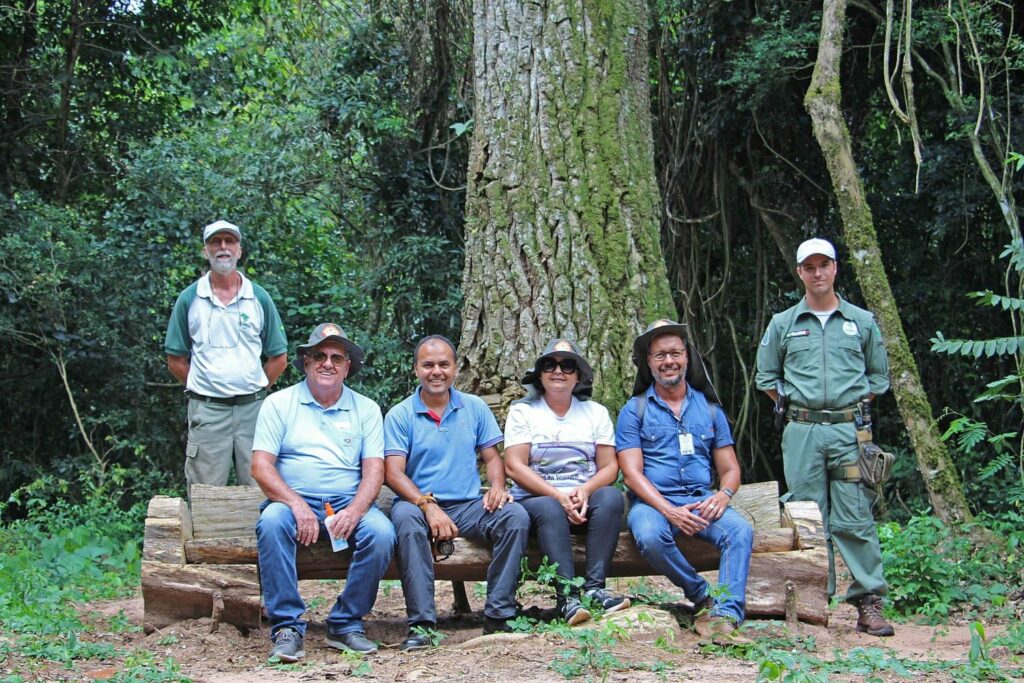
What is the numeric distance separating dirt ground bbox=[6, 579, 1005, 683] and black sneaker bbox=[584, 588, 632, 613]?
183 mm

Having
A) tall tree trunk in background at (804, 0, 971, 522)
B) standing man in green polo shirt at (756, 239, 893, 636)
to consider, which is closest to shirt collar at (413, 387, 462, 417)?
standing man in green polo shirt at (756, 239, 893, 636)

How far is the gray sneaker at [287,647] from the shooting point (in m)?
4.60

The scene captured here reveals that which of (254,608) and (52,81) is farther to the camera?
(52,81)

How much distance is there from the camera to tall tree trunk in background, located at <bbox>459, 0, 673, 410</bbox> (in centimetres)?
617

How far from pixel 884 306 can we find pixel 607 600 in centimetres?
329

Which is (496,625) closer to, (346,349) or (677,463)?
(677,463)

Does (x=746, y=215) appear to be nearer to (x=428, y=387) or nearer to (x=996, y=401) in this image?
(x=996, y=401)

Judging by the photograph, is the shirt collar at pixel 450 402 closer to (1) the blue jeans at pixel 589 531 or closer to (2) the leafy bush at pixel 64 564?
(1) the blue jeans at pixel 589 531

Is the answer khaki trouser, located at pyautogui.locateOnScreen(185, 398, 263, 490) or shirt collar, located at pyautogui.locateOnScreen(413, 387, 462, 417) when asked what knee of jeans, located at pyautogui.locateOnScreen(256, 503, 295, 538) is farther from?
khaki trouser, located at pyautogui.locateOnScreen(185, 398, 263, 490)

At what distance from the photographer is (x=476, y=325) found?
6359mm

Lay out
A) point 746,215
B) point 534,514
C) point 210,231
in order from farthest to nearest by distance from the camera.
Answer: point 746,215 → point 210,231 → point 534,514

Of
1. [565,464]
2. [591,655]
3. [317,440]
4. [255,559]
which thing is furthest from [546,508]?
[255,559]

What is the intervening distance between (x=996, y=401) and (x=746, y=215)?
123 inches

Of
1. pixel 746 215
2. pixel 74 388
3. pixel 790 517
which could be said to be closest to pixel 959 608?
pixel 790 517
